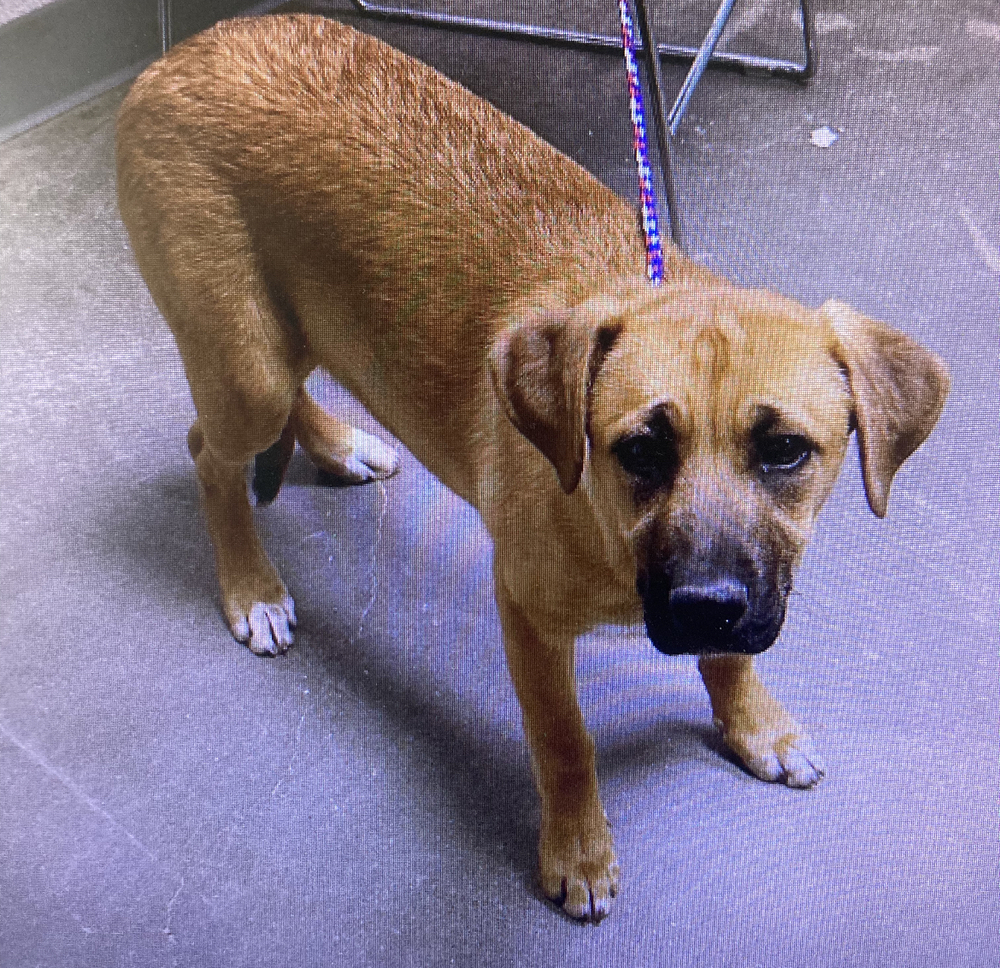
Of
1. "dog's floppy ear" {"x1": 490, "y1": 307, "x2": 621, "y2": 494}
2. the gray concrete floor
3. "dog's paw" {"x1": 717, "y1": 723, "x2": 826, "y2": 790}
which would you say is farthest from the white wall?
"dog's paw" {"x1": 717, "y1": 723, "x2": 826, "y2": 790}

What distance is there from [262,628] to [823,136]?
0.97 m

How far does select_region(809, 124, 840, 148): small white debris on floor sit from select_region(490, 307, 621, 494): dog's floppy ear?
1.25 ft

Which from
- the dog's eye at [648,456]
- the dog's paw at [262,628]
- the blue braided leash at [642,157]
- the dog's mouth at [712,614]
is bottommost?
the dog's paw at [262,628]

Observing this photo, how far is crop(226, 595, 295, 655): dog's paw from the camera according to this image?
149 centimetres

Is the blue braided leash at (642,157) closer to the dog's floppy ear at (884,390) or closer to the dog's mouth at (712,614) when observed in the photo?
the dog's floppy ear at (884,390)

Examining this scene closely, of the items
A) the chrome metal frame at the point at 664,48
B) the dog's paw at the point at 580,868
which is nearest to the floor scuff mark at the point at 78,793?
the dog's paw at the point at 580,868

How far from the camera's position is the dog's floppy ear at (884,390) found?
92cm

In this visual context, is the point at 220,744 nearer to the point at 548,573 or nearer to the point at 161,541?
the point at 161,541

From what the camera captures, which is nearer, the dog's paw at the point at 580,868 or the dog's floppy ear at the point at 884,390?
the dog's floppy ear at the point at 884,390

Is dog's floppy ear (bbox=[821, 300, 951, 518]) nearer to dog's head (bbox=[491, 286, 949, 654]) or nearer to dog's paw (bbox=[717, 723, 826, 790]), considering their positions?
dog's head (bbox=[491, 286, 949, 654])

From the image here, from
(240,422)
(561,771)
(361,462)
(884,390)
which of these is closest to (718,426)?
(884,390)

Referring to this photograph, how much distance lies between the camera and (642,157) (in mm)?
1088

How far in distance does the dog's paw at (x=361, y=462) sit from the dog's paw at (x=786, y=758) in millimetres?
657

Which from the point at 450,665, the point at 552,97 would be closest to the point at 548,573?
the point at 450,665
